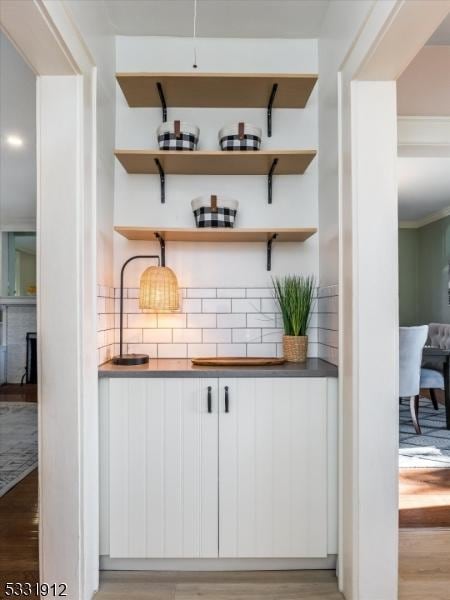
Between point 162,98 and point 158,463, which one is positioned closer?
point 158,463

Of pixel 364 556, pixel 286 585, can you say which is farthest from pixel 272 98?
pixel 286 585

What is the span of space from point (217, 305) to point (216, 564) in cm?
118

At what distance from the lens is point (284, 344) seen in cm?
223

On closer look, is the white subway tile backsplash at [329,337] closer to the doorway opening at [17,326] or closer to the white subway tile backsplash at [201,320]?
the white subway tile backsplash at [201,320]

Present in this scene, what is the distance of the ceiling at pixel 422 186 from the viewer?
5016 millimetres

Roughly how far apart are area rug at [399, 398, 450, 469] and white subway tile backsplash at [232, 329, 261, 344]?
5.68 feet

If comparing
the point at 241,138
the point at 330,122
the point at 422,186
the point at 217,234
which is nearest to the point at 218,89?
the point at 241,138

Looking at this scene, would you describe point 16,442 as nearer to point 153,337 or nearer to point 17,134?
point 153,337

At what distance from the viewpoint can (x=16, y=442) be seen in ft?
12.6

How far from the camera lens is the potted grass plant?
2184 millimetres

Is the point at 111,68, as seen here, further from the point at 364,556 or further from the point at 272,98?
the point at 364,556

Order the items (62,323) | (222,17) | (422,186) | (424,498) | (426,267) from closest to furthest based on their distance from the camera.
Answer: (62,323) < (222,17) < (424,498) < (422,186) < (426,267)

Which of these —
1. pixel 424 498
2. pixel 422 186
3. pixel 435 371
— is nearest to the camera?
pixel 424 498

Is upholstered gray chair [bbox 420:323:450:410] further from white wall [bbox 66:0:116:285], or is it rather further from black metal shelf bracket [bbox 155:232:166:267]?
white wall [bbox 66:0:116:285]
